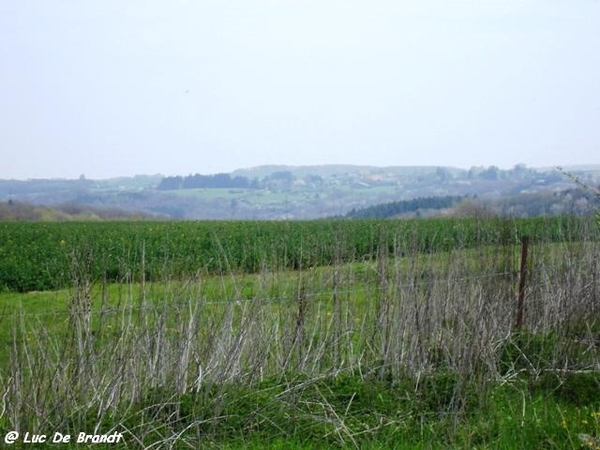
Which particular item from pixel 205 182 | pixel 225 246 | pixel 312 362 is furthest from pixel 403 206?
pixel 205 182

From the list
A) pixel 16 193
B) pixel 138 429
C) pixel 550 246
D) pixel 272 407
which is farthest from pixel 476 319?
pixel 16 193

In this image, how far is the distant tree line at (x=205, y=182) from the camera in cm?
7489

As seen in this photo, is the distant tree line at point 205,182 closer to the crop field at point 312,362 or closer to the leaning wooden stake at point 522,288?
the leaning wooden stake at point 522,288

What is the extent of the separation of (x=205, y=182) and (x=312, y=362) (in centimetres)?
7139

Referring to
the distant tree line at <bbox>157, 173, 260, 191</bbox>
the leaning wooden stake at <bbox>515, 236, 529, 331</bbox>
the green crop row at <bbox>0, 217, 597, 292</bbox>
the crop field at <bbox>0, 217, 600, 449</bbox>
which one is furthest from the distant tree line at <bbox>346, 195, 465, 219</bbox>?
the crop field at <bbox>0, 217, 600, 449</bbox>

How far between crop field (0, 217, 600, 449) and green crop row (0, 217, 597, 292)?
0.13 metres

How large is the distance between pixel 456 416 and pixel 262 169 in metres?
88.2

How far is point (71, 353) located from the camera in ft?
18.9

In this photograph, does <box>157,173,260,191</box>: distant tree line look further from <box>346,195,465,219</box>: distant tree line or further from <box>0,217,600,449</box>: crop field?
<box>0,217,600,449</box>: crop field

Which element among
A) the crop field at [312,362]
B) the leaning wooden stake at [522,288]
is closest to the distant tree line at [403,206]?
the leaning wooden stake at [522,288]

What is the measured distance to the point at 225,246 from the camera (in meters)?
22.8

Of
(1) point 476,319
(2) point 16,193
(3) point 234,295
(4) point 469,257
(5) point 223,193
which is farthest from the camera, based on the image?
(2) point 16,193

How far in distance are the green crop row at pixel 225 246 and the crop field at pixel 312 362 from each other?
0.42ft

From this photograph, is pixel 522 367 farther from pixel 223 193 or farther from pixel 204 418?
pixel 223 193
